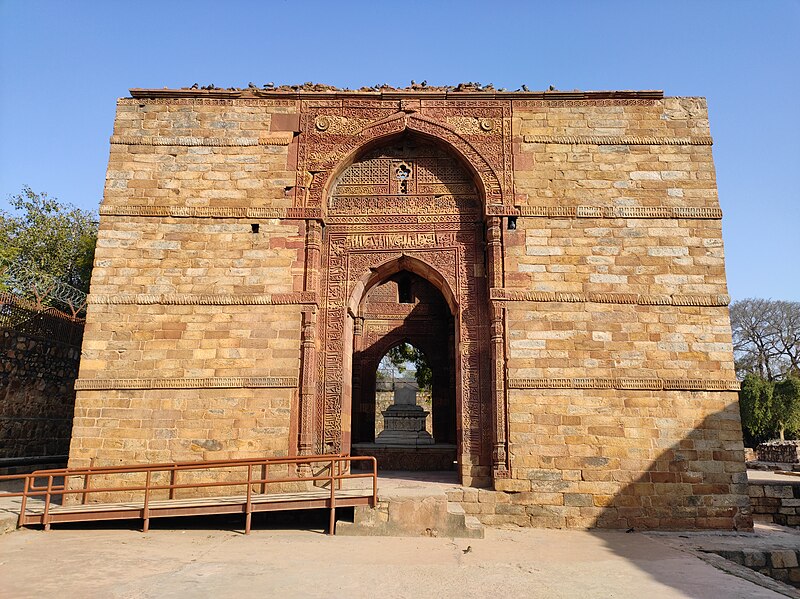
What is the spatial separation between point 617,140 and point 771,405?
1846 centimetres

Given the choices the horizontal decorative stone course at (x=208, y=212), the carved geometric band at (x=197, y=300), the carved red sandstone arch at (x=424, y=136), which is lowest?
the carved geometric band at (x=197, y=300)

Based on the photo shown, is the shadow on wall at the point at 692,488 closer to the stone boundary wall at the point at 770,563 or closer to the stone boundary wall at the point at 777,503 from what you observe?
the stone boundary wall at the point at 770,563

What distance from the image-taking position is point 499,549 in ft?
21.4

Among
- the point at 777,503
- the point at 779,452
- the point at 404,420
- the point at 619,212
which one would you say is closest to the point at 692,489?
the point at 777,503

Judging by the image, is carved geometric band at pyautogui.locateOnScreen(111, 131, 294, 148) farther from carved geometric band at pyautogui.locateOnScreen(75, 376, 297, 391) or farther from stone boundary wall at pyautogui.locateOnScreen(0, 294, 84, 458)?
stone boundary wall at pyautogui.locateOnScreen(0, 294, 84, 458)

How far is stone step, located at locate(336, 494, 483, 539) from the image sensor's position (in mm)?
6969

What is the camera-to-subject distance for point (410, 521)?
277 inches

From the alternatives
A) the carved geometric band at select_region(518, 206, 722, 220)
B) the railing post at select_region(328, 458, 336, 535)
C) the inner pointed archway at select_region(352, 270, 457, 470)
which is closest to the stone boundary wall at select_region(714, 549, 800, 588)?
the railing post at select_region(328, 458, 336, 535)

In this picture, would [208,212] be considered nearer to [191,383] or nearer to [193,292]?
[193,292]

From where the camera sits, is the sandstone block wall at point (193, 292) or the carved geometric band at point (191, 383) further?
the carved geometric band at point (191, 383)

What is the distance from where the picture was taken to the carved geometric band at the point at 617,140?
901cm

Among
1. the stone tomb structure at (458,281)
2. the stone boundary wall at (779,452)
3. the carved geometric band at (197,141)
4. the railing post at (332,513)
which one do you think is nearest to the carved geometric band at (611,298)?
the stone tomb structure at (458,281)

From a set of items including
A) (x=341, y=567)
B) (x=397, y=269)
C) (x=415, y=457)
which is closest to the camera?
(x=341, y=567)

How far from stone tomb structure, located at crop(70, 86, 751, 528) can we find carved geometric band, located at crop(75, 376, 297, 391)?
3 centimetres
